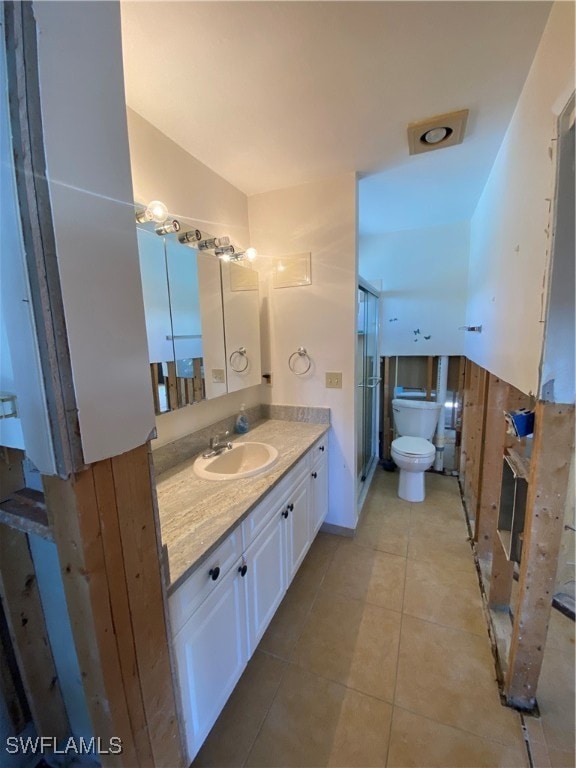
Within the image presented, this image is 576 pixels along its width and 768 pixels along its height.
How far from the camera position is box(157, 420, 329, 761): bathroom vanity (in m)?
0.96

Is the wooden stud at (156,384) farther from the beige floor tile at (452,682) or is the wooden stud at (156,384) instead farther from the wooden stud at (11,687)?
the beige floor tile at (452,682)

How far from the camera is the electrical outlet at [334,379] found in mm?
2145

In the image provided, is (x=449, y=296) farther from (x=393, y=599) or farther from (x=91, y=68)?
(x=91, y=68)

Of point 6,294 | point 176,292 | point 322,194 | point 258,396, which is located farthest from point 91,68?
point 258,396

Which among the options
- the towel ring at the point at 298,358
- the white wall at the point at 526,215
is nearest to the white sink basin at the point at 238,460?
the towel ring at the point at 298,358

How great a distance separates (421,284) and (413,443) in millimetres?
1570

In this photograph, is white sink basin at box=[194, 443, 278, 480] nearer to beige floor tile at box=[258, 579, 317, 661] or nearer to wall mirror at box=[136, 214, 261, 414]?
wall mirror at box=[136, 214, 261, 414]

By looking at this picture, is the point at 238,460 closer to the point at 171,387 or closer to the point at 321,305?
the point at 171,387

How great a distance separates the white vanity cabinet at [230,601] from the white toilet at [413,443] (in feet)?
4.40

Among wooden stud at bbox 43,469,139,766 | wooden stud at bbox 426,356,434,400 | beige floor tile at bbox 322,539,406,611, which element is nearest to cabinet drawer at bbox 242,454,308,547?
wooden stud at bbox 43,469,139,766

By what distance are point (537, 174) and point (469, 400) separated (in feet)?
6.53

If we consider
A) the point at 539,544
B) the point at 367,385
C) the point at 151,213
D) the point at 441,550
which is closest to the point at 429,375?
the point at 367,385

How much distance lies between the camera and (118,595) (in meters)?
0.71

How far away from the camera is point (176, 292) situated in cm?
158
